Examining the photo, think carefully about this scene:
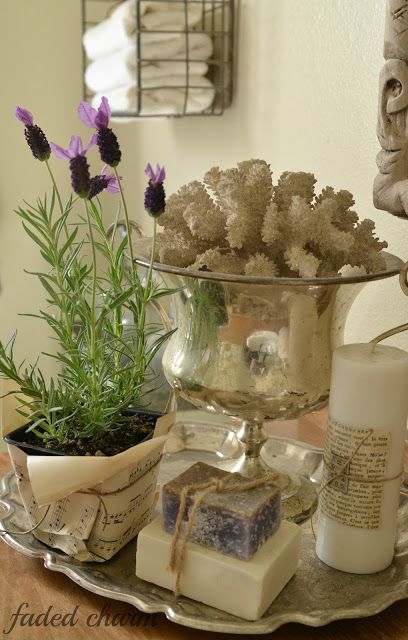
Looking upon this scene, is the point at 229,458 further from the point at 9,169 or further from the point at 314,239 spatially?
the point at 9,169

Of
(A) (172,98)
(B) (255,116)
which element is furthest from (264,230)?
(A) (172,98)

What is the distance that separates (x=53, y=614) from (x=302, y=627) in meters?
0.17

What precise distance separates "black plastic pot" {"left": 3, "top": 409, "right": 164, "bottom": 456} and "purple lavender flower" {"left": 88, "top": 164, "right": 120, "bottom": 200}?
18 cm

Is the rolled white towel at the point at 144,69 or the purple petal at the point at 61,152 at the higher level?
the rolled white towel at the point at 144,69

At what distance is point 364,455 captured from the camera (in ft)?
1.80

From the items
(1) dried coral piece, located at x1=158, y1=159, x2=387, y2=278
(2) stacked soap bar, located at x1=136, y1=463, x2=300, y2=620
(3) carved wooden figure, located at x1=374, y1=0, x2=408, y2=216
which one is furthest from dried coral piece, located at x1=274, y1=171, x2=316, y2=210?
(2) stacked soap bar, located at x1=136, y1=463, x2=300, y2=620

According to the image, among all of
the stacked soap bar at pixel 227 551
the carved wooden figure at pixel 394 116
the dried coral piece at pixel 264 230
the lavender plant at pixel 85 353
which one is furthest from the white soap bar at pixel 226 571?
the carved wooden figure at pixel 394 116

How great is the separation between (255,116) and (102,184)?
2.20 ft

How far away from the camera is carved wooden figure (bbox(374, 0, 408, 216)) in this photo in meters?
0.68

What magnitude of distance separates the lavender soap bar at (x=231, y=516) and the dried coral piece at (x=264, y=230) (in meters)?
0.17

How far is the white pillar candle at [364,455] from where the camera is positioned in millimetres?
537

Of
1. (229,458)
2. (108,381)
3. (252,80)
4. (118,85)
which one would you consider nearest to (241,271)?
(108,381)

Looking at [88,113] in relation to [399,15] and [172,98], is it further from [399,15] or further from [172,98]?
[172,98]

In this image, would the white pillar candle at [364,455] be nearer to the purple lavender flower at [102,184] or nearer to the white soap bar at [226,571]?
A: the white soap bar at [226,571]
